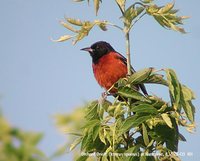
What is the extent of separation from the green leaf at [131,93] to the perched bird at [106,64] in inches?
78.3

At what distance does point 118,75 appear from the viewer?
4844 mm

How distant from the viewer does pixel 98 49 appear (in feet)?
18.2

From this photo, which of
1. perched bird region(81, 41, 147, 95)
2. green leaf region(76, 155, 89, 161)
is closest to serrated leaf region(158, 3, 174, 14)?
green leaf region(76, 155, 89, 161)

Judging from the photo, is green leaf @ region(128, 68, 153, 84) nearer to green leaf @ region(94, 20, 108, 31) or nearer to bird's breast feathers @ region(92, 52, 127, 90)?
green leaf @ region(94, 20, 108, 31)

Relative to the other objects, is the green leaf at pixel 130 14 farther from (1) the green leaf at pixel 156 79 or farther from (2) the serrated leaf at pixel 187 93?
(2) the serrated leaf at pixel 187 93

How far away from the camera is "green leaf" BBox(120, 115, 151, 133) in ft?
8.13

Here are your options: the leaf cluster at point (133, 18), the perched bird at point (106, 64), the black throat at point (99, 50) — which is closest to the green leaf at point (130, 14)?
the leaf cluster at point (133, 18)

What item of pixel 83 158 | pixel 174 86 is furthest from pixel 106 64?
pixel 174 86

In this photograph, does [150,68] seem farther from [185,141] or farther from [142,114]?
[185,141]

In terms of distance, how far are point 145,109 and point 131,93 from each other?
0.48 ft

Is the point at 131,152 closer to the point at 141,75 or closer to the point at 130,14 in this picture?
the point at 141,75

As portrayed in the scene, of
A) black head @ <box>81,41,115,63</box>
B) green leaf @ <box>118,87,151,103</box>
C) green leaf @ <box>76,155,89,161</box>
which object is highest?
green leaf @ <box>118,87,151,103</box>

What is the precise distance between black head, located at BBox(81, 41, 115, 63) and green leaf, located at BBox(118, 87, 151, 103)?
8.88 feet

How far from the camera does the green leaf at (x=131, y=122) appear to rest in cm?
248
